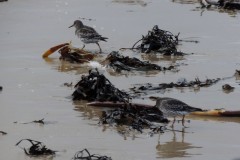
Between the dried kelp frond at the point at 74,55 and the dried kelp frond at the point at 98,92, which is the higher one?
the dried kelp frond at the point at 98,92

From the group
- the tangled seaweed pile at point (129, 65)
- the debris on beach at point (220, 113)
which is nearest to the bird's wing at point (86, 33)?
the tangled seaweed pile at point (129, 65)

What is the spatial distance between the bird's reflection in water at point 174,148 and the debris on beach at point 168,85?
1.81 m

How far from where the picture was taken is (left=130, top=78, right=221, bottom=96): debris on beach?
331 inches

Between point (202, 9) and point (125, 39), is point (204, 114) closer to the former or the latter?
point (125, 39)

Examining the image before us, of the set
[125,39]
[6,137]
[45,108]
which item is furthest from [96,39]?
[6,137]

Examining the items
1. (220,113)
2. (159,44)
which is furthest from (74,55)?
(220,113)

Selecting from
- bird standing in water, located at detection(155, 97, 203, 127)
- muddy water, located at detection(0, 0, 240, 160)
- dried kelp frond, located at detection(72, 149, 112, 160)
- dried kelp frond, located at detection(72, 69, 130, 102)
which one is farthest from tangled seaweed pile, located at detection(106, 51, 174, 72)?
dried kelp frond, located at detection(72, 149, 112, 160)

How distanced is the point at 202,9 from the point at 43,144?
10488mm

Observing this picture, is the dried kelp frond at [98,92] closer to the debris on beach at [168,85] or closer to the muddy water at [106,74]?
the muddy water at [106,74]

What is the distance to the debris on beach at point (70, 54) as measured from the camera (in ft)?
33.7

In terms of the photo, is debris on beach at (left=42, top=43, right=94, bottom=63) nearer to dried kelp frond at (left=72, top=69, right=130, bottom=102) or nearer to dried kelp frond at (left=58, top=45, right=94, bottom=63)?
dried kelp frond at (left=58, top=45, right=94, bottom=63)

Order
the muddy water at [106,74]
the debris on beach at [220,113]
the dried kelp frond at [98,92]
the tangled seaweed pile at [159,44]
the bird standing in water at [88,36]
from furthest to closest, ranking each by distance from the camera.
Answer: the bird standing in water at [88,36] → the tangled seaweed pile at [159,44] → the dried kelp frond at [98,92] → the debris on beach at [220,113] → the muddy water at [106,74]

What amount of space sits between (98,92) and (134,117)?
0.97 meters

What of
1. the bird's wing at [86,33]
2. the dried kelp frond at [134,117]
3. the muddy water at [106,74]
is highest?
the bird's wing at [86,33]
